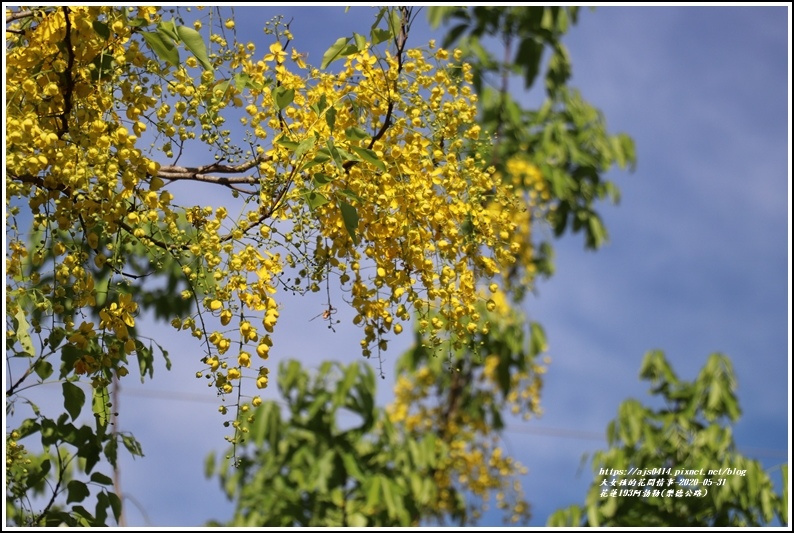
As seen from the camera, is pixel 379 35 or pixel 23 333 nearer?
pixel 379 35

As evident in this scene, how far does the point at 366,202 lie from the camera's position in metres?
1.52

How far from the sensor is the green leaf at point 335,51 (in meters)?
1.58

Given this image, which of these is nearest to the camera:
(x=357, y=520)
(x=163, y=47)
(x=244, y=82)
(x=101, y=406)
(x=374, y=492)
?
(x=163, y=47)

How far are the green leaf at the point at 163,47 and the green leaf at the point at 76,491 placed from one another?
37.0 inches

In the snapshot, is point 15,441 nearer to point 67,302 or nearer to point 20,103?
point 67,302

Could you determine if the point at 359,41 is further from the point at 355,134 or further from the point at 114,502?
the point at 114,502

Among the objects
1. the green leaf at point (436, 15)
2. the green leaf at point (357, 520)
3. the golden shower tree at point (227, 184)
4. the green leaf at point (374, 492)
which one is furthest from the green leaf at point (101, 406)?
the green leaf at point (436, 15)

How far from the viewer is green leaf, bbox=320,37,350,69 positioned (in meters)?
1.58

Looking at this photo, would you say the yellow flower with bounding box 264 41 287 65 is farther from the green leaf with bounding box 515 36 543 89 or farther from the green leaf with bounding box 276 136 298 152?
the green leaf with bounding box 515 36 543 89

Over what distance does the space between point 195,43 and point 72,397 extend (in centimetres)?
76

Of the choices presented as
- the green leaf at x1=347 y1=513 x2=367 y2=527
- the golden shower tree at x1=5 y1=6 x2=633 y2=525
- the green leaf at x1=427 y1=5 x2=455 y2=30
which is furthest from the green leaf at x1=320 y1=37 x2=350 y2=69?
the green leaf at x1=427 y1=5 x2=455 y2=30

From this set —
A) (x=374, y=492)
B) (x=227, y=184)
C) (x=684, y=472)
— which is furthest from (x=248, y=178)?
(x=684, y=472)

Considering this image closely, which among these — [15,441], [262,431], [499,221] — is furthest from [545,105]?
[15,441]

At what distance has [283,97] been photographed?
1.48 m
